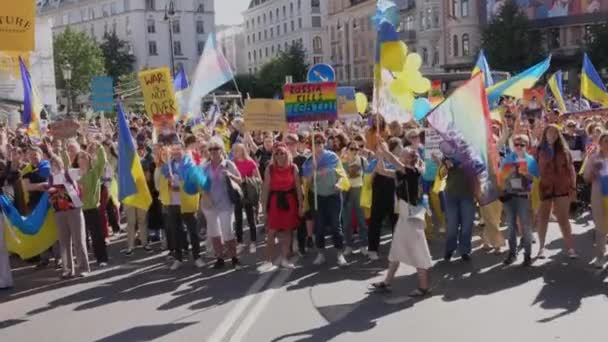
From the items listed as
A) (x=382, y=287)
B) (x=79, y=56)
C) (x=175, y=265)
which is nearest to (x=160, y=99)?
(x=175, y=265)

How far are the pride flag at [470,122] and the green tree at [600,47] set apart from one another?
1953 inches

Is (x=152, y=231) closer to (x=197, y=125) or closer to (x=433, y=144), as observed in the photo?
(x=197, y=125)

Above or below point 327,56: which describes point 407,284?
below

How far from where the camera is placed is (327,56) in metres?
104

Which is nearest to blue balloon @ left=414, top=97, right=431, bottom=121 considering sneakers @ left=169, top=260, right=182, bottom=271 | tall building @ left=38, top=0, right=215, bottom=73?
sneakers @ left=169, top=260, right=182, bottom=271

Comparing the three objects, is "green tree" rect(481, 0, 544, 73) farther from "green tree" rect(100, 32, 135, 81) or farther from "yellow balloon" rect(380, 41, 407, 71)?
"green tree" rect(100, 32, 135, 81)

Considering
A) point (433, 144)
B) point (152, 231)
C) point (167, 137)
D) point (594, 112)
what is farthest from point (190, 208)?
point (594, 112)

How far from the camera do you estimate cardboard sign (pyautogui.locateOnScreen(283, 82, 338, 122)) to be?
10422 millimetres

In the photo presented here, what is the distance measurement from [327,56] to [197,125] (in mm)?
90577

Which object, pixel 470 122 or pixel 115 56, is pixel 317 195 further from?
pixel 115 56

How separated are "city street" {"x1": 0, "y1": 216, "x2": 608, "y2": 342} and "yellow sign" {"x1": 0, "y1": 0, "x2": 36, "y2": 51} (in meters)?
3.25

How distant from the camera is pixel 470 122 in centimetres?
863

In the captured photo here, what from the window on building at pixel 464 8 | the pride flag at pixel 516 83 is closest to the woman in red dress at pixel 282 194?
the pride flag at pixel 516 83

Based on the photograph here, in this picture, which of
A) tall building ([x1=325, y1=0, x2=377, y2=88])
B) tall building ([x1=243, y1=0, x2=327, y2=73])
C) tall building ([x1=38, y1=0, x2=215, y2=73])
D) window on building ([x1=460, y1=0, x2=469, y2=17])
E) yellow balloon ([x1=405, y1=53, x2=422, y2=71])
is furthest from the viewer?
tall building ([x1=38, y1=0, x2=215, y2=73])
